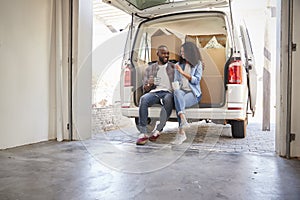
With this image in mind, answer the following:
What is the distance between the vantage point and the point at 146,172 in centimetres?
208

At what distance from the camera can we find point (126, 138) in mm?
3666

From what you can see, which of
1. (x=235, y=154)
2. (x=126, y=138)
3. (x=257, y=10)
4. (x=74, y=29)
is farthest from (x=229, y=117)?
(x=257, y=10)

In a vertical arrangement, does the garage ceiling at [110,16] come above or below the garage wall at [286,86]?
above

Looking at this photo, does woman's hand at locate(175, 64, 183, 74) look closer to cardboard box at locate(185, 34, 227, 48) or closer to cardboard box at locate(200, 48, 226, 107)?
cardboard box at locate(200, 48, 226, 107)

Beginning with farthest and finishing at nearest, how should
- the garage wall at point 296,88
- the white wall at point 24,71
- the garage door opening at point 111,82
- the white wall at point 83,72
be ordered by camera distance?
the garage door opening at point 111,82
the white wall at point 83,72
the white wall at point 24,71
the garage wall at point 296,88

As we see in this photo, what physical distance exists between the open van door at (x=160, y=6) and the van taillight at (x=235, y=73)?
81 centimetres

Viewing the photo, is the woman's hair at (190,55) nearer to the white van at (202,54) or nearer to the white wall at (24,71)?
the white van at (202,54)

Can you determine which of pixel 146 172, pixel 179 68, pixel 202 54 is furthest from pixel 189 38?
pixel 146 172

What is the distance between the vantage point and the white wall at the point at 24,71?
283cm

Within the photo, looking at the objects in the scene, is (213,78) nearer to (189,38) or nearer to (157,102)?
(157,102)

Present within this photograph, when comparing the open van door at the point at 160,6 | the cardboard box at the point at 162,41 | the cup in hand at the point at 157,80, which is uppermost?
the open van door at the point at 160,6

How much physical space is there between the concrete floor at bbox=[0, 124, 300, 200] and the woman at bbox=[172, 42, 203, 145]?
280mm

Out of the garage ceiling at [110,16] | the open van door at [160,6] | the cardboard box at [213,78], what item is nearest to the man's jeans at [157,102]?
the cardboard box at [213,78]

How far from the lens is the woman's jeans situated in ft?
10.6
